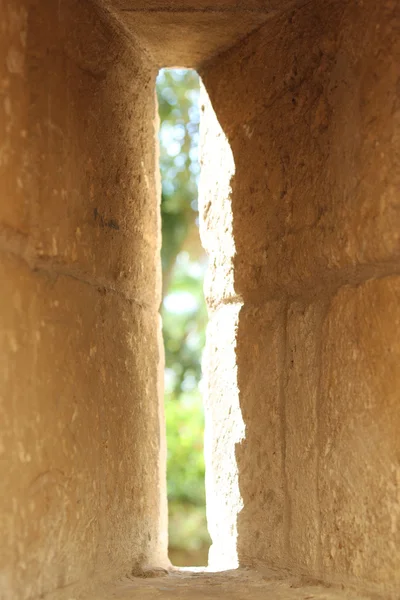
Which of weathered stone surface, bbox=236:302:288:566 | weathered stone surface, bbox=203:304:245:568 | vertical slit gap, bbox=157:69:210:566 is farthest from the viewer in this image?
vertical slit gap, bbox=157:69:210:566

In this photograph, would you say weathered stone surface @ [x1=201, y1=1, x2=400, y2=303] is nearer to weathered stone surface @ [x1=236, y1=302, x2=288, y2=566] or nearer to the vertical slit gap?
weathered stone surface @ [x1=236, y1=302, x2=288, y2=566]

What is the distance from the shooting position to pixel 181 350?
8.98 metres

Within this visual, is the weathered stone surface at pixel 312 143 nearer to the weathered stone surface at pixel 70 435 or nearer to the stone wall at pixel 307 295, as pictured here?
the stone wall at pixel 307 295

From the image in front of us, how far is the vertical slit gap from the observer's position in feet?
25.0

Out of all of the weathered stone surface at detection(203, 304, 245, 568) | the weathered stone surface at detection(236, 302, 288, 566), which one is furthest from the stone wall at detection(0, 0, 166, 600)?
the weathered stone surface at detection(236, 302, 288, 566)

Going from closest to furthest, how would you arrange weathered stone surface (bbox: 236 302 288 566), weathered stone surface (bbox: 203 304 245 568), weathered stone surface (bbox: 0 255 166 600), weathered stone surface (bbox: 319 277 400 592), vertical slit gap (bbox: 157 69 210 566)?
weathered stone surface (bbox: 0 255 166 600), weathered stone surface (bbox: 319 277 400 592), weathered stone surface (bbox: 236 302 288 566), weathered stone surface (bbox: 203 304 245 568), vertical slit gap (bbox: 157 69 210 566)

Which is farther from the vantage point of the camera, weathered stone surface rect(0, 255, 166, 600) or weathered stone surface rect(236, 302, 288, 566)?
weathered stone surface rect(236, 302, 288, 566)

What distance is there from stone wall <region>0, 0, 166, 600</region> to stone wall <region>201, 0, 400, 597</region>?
0.21 metres

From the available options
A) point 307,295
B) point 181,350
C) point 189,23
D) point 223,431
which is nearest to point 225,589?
point 223,431

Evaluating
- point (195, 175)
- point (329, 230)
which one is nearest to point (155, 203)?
point (329, 230)

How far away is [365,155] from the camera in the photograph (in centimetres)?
156

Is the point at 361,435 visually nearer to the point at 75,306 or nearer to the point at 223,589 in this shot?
the point at 223,589

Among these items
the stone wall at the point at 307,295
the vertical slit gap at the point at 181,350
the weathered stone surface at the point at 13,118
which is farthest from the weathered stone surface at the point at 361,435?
the vertical slit gap at the point at 181,350

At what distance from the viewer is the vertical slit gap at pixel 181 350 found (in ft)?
25.0
